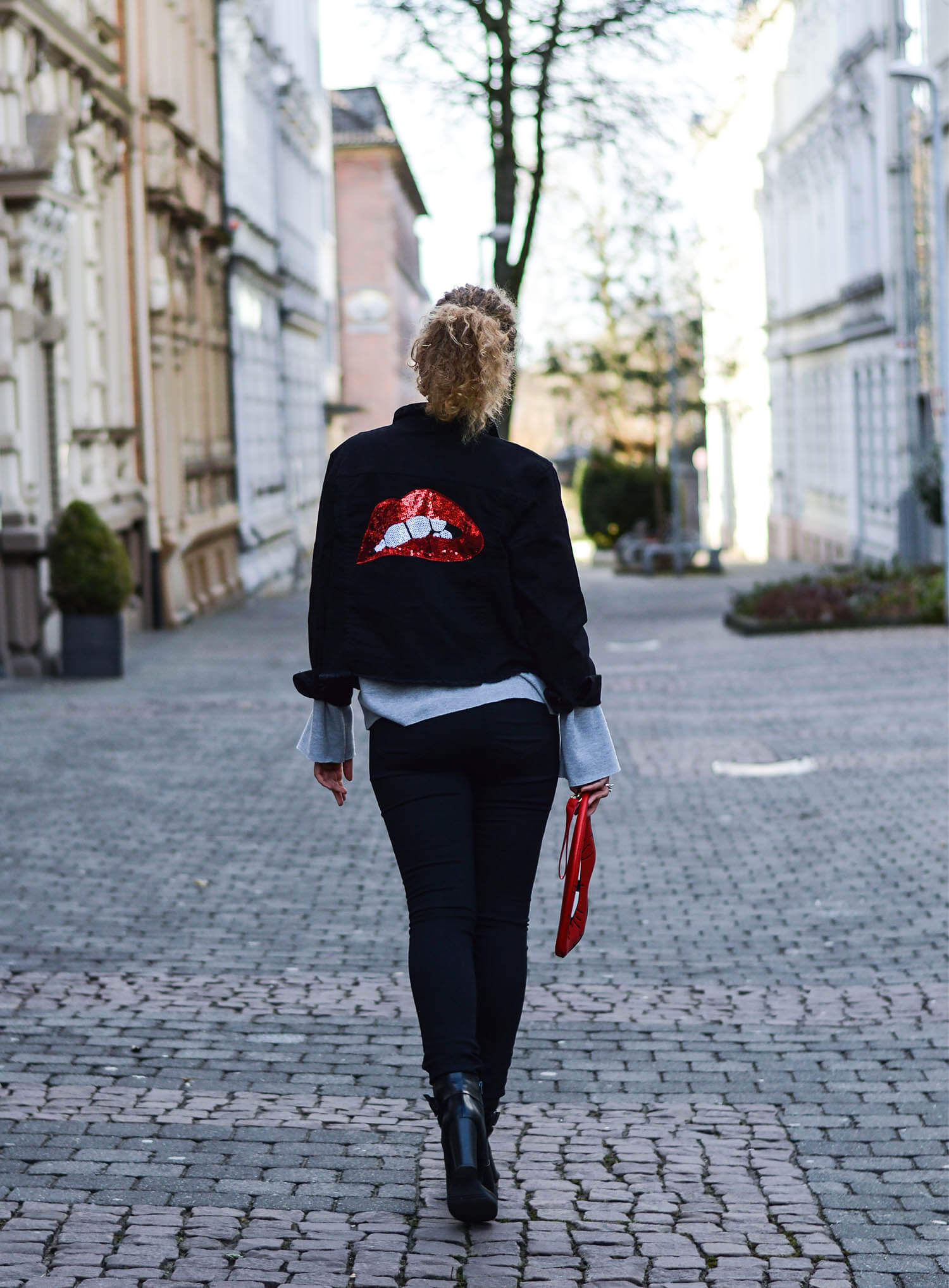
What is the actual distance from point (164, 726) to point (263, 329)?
24.9 meters

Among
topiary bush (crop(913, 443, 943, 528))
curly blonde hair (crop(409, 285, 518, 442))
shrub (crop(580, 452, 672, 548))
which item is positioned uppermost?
shrub (crop(580, 452, 672, 548))

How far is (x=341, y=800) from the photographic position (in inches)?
188

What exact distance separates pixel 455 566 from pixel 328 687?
38 centimetres

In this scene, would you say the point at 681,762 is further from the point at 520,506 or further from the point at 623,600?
the point at 623,600

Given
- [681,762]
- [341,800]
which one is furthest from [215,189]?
[341,800]

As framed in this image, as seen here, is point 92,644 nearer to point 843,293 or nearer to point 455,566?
point 455,566

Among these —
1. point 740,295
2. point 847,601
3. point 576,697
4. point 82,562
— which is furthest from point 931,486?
point 740,295

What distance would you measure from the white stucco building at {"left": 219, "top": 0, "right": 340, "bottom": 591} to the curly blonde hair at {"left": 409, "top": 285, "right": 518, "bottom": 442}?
2823 centimetres

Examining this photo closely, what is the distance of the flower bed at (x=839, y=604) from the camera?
2291 cm

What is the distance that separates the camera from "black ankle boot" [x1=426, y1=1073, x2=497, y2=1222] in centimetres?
410

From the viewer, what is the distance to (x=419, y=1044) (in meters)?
5.85

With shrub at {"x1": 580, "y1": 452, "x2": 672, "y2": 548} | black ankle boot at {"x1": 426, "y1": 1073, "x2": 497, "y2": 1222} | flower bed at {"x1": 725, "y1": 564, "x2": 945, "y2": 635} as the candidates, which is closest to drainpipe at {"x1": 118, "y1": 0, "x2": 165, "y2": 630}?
flower bed at {"x1": 725, "y1": 564, "x2": 945, "y2": 635}

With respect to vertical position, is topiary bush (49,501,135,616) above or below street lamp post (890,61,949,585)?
below

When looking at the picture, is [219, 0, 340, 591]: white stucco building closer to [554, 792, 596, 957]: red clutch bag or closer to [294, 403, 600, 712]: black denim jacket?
[554, 792, 596, 957]: red clutch bag
